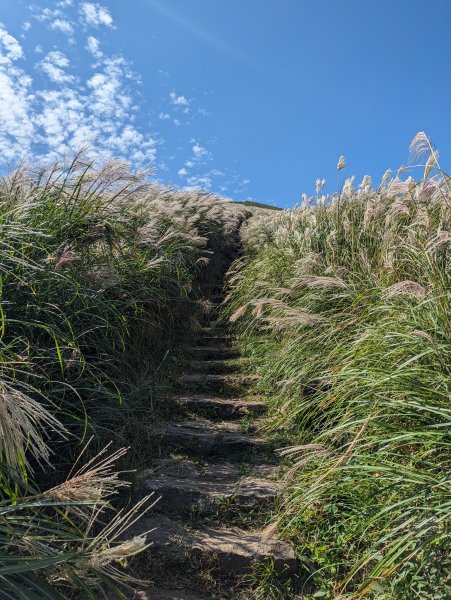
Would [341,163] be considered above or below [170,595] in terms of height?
above

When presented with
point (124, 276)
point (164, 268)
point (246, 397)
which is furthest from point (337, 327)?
point (164, 268)

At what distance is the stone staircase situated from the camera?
2.88 meters

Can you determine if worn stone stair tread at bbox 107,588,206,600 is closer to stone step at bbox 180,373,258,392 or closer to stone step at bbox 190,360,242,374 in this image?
stone step at bbox 180,373,258,392

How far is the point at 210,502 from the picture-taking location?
345 cm

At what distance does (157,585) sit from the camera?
2805mm

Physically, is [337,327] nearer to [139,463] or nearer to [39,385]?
[139,463]

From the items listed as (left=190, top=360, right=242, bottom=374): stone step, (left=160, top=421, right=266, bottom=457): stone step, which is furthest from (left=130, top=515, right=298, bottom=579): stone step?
(left=190, top=360, right=242, bottom=374): stone step

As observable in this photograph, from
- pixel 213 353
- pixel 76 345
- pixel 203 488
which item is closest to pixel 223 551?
pixel 203 488

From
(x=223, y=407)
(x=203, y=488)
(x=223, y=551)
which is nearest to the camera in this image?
(x=223, y=551)

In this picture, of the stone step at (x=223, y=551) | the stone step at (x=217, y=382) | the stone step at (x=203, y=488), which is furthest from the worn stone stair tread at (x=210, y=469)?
the stone step at (x=217, y=382)

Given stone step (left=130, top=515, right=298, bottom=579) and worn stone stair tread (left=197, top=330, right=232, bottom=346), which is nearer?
stone step (left=130, top=515, right=298, bottom=579)

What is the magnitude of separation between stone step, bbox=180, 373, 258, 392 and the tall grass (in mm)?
313

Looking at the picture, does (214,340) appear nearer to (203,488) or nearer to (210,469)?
(210,469)

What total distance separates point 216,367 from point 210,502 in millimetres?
2626
